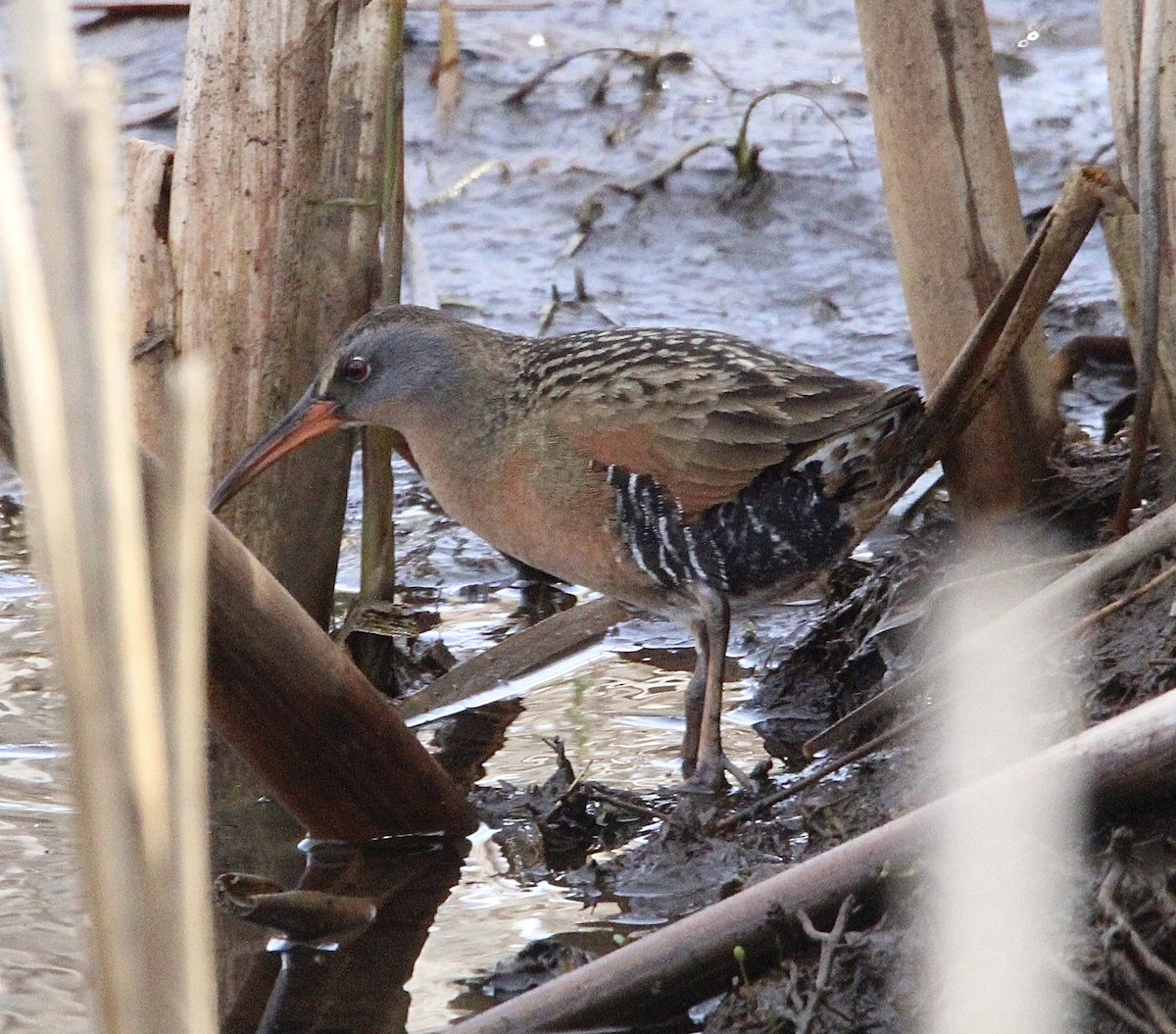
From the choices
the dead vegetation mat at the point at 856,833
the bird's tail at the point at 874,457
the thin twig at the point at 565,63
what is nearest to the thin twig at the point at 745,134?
the thin twig at the point at 565,63

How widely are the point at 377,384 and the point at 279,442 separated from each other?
29 cm

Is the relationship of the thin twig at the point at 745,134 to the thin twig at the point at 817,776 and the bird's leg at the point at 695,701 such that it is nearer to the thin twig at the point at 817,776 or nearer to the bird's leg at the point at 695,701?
the bird's leg at the point at 695,701

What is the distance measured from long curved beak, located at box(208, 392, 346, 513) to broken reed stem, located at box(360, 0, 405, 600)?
1.19 feet

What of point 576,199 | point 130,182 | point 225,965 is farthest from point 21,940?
point 576,199

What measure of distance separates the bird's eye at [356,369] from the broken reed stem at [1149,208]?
4.63ft

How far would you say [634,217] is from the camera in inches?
235

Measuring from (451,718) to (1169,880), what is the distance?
1.77 m

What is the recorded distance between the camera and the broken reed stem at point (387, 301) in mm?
3277

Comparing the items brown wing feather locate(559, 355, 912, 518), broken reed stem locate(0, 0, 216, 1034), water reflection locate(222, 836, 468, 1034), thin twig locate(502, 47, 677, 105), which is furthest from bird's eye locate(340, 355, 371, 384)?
thin twig locate(502, 47, 677, 105)

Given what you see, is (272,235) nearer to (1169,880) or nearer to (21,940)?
(21,940)

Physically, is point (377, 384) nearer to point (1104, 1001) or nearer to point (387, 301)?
point (387, 301)

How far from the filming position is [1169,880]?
85.1 inches

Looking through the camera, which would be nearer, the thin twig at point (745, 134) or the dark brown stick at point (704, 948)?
the dark brown stick at point (704, 948)

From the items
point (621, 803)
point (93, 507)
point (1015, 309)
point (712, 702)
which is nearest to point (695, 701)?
point (712, 702)
